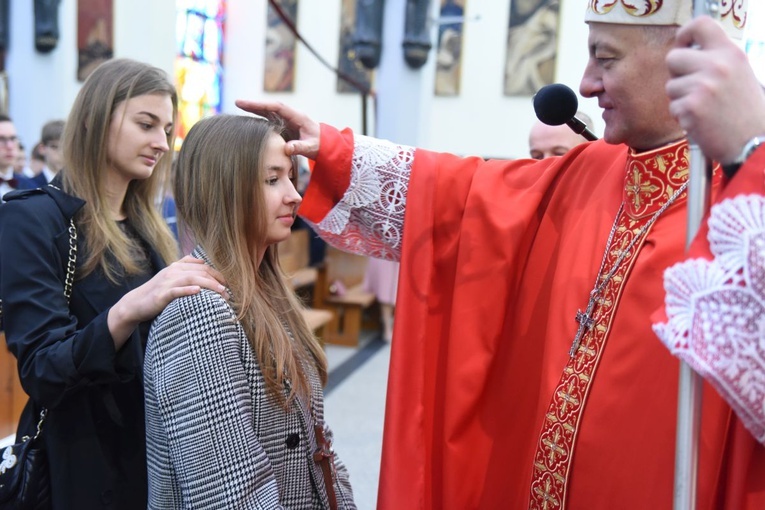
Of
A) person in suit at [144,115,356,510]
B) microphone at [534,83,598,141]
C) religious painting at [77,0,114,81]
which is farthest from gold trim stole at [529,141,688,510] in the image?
religious painting at [77,0,114,81]

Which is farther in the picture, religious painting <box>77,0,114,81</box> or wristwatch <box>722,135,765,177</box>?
religious painting <box>77,0,114,81</box>

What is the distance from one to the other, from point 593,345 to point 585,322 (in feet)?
0.15

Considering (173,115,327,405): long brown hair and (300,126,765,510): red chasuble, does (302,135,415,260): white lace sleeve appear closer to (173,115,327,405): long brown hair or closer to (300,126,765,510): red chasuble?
(300,126,765,510): red chasuble

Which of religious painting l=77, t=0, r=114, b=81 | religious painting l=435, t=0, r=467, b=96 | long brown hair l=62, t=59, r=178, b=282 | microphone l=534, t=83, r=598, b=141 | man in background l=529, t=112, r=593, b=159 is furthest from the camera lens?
religious painting l=435, t=0, r=467, b=96

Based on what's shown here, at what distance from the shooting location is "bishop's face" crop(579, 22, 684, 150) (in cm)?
132

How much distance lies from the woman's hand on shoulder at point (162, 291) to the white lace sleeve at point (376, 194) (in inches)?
14.4

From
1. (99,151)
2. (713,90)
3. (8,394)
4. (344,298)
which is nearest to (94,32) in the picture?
(344,298)

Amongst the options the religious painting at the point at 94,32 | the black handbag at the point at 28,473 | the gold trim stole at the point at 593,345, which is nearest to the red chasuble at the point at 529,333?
the gold trim stole at the point at 593,345

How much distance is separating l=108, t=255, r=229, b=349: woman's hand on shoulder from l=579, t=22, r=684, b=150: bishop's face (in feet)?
2.41

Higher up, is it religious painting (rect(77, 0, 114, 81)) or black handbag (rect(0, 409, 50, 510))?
religious painting (rect(77, 0, 114, 81))

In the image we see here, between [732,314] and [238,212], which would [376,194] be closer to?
[238,212]

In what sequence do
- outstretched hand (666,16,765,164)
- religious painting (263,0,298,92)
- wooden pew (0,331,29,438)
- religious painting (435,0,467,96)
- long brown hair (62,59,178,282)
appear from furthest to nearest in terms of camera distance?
religious painting (263,0,298,92) < religious painting (435,0,467,96) < wooden pew (0,331,29,438) < long brown hair (62,59,178,282) < outstretched hand (666,16,765,164)

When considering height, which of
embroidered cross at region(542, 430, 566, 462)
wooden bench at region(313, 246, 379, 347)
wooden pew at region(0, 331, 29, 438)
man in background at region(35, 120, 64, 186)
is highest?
man in background at region(35, 120, 64, 186)

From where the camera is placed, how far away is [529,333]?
5.08ft
